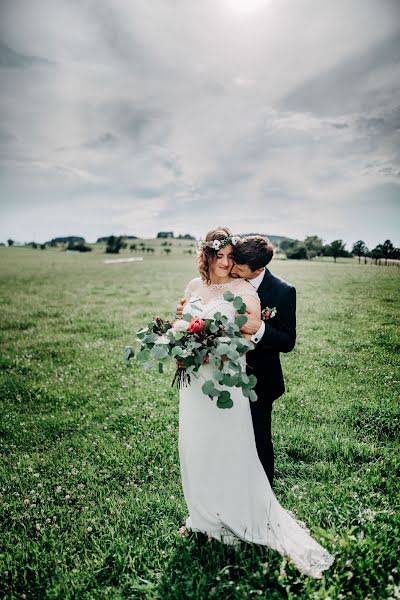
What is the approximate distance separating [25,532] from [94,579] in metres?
1.25

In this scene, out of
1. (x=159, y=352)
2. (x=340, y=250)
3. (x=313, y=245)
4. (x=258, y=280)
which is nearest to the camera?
(x=159, y=352)

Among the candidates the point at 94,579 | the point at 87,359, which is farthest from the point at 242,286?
the point at 87,359

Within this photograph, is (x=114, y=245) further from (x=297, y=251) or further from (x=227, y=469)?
(x=227, y=469)

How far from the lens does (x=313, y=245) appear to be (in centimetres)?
7762

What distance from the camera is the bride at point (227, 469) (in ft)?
13.1

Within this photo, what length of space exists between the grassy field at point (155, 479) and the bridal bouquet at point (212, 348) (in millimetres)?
1948

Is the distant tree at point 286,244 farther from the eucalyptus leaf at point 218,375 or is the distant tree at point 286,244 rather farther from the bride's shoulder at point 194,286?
the eucalyptus leaf at point 218,375

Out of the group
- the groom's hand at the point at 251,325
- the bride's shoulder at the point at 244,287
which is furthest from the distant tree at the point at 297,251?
the groom's hand at the point at 251,325

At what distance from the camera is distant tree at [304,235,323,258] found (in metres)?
70.8

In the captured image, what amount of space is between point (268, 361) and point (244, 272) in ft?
3.71

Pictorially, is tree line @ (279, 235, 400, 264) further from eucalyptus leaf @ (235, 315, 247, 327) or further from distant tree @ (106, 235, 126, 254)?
distant tree @ (106, 235, 126, 254)

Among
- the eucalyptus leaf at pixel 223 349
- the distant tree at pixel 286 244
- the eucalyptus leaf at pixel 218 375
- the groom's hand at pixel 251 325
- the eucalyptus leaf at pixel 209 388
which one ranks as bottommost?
the eucalyptus leaf at pixel 209 388

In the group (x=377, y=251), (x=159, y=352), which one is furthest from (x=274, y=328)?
(x=377, y=251)

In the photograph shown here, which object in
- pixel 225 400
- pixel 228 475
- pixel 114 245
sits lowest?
pixel 228 475
